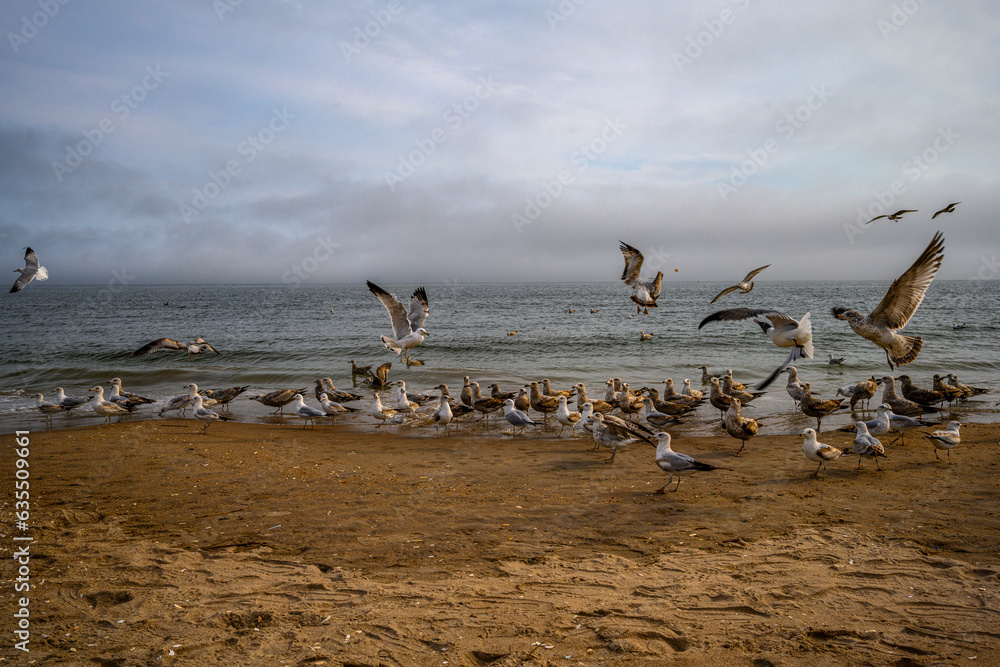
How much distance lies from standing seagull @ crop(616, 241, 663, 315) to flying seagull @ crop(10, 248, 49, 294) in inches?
565

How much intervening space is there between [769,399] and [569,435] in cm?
705

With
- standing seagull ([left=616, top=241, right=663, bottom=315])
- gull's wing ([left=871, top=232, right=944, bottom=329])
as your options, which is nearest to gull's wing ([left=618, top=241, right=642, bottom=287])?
standing seagull ([left=616, top=241, right=663, bottom=315])

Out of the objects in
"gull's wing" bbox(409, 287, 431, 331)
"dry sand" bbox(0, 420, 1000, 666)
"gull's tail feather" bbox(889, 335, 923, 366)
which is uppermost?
"gull's wing" bbox(409, 287, 431, 331)

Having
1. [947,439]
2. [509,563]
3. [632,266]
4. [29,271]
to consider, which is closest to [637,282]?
[632,266]

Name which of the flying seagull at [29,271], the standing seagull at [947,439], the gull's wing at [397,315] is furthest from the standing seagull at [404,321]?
the standing seagull at [947,439]

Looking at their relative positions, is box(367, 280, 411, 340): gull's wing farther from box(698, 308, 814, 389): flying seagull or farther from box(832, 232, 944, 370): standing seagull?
box(832, 232, 944, 370): standing seagull

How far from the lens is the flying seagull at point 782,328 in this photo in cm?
931

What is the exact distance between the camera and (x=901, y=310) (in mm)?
8750

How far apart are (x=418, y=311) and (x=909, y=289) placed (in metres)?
11.0

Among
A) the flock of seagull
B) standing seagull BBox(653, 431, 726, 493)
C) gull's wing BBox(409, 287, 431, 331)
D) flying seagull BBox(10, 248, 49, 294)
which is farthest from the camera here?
gull's wing BBox(409, 287, 431, 331)

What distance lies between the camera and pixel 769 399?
15.9 metres

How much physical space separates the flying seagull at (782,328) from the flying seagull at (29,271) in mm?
14666

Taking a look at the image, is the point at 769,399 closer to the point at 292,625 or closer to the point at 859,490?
the point at 859,490

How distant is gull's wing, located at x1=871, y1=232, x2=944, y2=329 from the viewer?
797 centimetres
